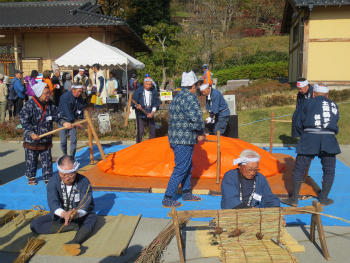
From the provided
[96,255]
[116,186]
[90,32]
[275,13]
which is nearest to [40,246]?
[96,255]

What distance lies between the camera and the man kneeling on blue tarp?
351 centimetres

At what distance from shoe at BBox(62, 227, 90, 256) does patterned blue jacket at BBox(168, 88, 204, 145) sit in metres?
1.62

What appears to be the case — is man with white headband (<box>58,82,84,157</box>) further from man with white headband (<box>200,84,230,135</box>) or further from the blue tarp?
man with white headband (<box>200,84,230,135</box>)

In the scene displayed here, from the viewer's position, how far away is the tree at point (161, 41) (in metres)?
22.8

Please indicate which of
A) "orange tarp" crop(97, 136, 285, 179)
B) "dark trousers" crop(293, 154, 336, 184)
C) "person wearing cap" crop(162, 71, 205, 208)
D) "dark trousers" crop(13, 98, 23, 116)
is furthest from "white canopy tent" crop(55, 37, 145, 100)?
"dark trousers" crop(293, 154, 336, 184)

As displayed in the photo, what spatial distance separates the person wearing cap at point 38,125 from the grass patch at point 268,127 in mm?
5524

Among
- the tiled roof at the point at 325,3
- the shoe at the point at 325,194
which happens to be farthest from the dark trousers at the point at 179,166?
the tiled roof at the point at 325,3

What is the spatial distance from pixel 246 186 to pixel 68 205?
2013 millimetres

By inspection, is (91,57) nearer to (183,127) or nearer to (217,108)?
(217,108)

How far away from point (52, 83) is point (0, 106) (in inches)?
89.4

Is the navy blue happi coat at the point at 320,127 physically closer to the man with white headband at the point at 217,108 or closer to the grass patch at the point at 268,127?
the man with white headband at the point at 217,108

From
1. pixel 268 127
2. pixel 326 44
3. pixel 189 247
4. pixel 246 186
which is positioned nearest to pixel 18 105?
pixel 268 127

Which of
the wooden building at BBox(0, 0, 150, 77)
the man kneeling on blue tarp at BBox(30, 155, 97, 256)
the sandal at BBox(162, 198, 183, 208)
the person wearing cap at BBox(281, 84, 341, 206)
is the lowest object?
the sandal at BBox(162, 198, 183, 208)

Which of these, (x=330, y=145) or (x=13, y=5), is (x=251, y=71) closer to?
(x=13, y=5)
